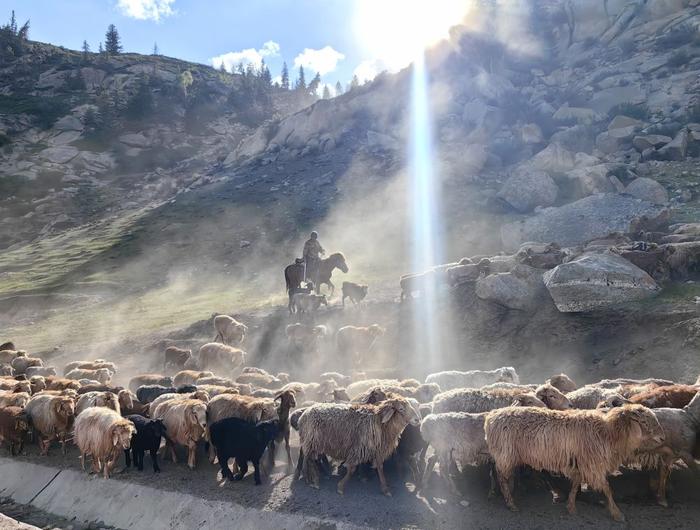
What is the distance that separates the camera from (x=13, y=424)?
12.2 meters

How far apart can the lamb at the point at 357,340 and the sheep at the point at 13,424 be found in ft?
36.0

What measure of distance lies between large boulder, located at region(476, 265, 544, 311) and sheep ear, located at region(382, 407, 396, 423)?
11363 mm

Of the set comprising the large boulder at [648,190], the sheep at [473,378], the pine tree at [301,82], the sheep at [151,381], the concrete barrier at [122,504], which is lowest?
the concrete barrier at [122,504]

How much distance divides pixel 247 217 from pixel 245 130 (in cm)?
7653

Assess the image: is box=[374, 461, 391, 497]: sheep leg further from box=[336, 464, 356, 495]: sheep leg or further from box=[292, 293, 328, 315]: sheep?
box=[292, 293, 328, 315]: sheep

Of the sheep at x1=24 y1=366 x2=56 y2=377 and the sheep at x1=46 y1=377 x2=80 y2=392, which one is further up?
the sheep at x1=46 y1=377 x2=80 y2=392

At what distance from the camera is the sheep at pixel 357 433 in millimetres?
9055

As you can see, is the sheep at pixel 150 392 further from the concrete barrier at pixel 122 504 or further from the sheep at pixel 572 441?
the sheep at pixel 572 441

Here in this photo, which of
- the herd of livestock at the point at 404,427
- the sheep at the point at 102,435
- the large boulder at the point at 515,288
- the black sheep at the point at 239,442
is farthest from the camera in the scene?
the large boulder at the point at 515,288

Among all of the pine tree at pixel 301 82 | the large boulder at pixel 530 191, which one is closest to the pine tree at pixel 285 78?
the pine tree at pixel 301 82

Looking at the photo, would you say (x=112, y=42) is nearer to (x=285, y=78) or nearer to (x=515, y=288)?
(x=285, y=78)

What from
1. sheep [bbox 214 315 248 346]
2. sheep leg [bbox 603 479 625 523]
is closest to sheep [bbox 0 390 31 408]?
sheep [bbox 214 315 248 346]

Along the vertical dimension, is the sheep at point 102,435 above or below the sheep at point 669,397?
below

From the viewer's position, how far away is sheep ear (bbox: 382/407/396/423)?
902cm
